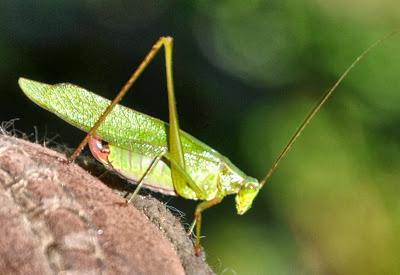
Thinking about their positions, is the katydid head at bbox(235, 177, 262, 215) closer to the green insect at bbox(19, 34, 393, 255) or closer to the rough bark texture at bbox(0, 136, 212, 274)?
the green insect at bbox(19, 34, 393, 255)

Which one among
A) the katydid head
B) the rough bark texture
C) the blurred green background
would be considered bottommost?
the blurred green background

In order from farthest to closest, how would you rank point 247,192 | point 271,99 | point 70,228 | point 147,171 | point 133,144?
point 271,99 → point 247,192 → point 133,144 → point 147,171 → point 70,228

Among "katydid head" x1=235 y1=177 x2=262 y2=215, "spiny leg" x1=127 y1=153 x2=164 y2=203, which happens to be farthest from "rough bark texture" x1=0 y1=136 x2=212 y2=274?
"katydid head" x1=235 y1=177 x2=262 y2=215

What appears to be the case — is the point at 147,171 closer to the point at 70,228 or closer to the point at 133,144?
the point at 133,144

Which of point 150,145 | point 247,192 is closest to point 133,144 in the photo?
point 150,145

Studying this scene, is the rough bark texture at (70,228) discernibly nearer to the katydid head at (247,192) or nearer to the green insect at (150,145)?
the green insect at (150,145)

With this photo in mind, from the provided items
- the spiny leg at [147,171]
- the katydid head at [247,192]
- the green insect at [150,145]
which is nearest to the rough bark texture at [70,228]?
the spiny leg at [147,171]
